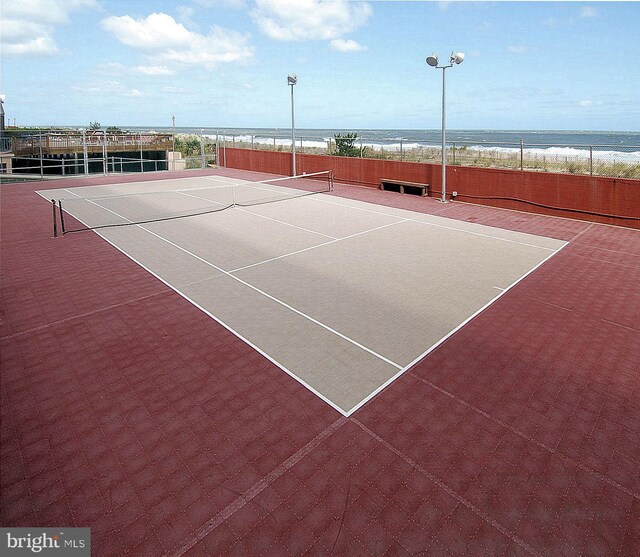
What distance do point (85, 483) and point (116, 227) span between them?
11432mm

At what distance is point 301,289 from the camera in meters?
9.16

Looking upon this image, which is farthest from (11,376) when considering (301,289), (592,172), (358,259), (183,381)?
(592,172)

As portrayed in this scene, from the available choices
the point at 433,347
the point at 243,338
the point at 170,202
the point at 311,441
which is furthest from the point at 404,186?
the point at 311,441

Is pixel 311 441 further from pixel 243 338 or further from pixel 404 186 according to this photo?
pixel 404 186

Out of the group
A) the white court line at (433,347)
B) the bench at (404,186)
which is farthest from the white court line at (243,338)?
the bench at (404,186)

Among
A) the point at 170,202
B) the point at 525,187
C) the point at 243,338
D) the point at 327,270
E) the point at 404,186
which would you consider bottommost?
the point at 243,338

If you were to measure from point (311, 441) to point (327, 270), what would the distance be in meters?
5.73

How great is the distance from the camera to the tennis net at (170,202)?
50.9 feet

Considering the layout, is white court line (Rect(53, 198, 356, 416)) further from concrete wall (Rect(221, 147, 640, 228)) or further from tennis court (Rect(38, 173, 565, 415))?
concrete wall (Rect(221, 147, 640, 228))

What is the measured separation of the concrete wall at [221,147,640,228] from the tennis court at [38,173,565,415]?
3627mm

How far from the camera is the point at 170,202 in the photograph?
62.1 feet

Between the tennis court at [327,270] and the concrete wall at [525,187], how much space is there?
363 centimetres

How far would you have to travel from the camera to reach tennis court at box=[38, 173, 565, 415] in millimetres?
6734

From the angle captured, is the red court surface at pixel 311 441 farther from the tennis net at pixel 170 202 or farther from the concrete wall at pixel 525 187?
the concrete wall at pixel 525 187
